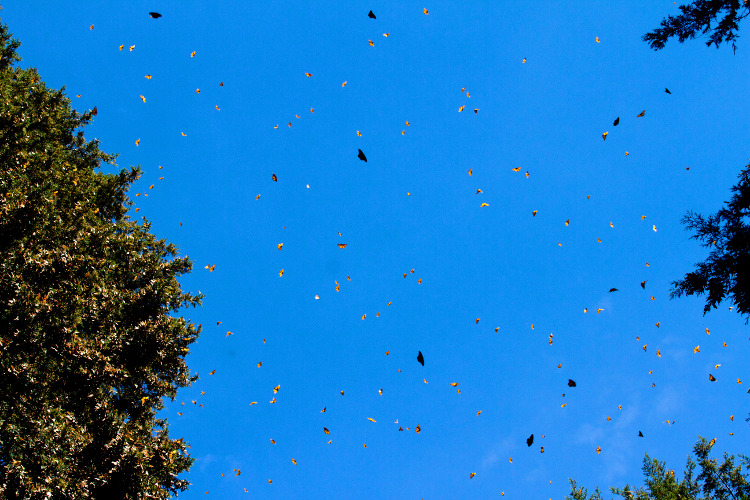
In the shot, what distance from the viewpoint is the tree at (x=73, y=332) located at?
9695mm

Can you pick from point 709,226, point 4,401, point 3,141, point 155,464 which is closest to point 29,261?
point 4,401

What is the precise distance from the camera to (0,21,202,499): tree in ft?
31.8

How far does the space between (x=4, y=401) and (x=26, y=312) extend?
7.02ft

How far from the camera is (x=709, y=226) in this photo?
1187 centimetres

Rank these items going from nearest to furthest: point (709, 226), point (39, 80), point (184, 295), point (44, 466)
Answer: point (44, 466), point (709, 226), point (184, 295), point (39, 80)

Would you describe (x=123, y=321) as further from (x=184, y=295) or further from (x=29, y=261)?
(x=29, y=261)

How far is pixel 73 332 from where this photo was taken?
36.3 feet

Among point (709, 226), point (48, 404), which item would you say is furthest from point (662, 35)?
point (48, 404)

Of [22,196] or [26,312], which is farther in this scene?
[22,196]

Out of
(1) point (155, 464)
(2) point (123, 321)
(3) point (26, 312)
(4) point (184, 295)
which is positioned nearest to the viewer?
(3) point (26, 312)

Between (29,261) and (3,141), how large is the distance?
16.4 feet

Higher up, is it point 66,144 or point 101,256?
point 66,144

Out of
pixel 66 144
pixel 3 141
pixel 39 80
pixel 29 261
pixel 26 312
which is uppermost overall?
pixel 39 80

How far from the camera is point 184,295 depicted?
54.0 ft
